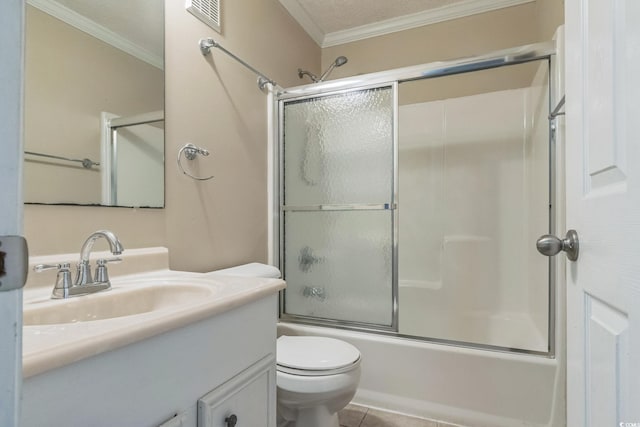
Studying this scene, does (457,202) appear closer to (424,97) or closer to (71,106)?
(424,97)

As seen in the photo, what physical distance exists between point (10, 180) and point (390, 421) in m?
1.84

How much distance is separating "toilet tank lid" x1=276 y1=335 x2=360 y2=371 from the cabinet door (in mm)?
332

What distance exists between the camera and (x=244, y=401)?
0.83 metres

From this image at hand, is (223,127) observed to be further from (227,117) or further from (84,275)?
(84,275)

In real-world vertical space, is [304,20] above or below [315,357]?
above

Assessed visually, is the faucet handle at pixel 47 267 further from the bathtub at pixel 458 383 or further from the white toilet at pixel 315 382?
the bathtub at pixel 458 383

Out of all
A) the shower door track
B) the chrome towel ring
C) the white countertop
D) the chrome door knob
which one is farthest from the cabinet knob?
the shower door track

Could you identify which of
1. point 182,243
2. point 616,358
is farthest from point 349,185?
point 616,358

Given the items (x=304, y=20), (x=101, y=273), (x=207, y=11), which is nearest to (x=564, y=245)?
(x=101, y=273)

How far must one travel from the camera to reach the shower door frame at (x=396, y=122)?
1.48m

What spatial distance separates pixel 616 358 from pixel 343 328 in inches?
58.5

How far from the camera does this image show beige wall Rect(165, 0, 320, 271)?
1.39 metres

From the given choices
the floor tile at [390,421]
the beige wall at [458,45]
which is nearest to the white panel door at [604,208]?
the floor tile at [390,421]

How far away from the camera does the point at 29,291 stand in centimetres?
87
